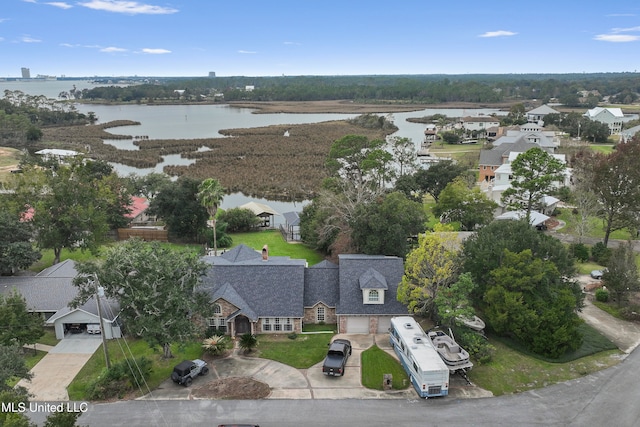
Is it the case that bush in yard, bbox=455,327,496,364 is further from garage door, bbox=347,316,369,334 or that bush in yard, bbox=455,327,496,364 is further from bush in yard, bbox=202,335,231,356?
bush in yard, bbox=202,335,231,356

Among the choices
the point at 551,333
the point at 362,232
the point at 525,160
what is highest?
the point at 525,160

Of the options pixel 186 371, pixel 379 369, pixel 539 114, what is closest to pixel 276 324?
pixel 186 371

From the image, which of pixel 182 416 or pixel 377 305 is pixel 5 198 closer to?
pixel 182 416

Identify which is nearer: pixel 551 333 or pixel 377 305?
pixel 551 333

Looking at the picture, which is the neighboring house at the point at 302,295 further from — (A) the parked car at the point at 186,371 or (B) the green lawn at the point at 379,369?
(A) the parked car at the point at 186,371

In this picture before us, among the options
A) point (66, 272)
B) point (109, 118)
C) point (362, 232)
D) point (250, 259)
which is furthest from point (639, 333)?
point (109, 118)

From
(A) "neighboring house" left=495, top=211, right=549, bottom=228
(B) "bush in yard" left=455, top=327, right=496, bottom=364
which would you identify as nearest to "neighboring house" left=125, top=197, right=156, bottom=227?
(B) "bush in yard" left=455, top=327, right=496, bottom=364
